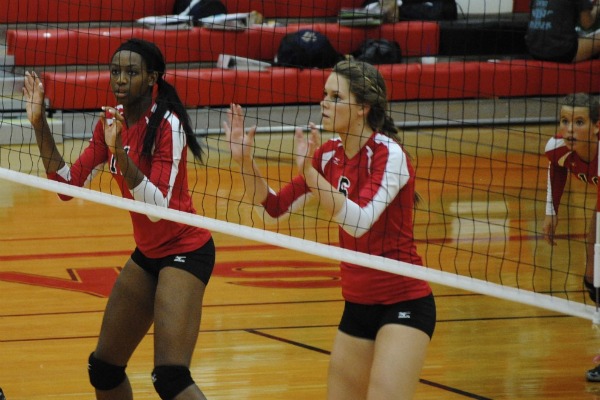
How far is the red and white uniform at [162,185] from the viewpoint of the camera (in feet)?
14.9

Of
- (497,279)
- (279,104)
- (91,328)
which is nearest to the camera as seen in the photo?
(91,328)

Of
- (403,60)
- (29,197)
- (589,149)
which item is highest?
(589,149)

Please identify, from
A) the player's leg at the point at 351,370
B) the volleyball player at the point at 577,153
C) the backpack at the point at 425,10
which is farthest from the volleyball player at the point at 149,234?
the backpack at the point at 425,10

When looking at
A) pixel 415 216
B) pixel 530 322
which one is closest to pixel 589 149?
pixel 530 322

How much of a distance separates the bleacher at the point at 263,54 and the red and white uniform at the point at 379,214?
8.29 meters

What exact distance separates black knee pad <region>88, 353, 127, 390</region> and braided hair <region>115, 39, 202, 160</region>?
911 mm

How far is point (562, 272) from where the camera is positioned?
8039mm

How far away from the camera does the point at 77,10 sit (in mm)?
13305

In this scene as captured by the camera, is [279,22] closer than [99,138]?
No

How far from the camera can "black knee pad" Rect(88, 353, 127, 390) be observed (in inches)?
184

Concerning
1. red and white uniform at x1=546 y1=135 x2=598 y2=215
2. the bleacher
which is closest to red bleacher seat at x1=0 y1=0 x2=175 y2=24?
the bleacher

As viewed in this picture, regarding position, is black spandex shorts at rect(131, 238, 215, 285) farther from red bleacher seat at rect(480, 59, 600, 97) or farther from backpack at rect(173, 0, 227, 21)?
red bleacher seat at rect(480, 59, 600, 97)

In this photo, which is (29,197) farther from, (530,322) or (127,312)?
(127,312)

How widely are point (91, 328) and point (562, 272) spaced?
3.44m
